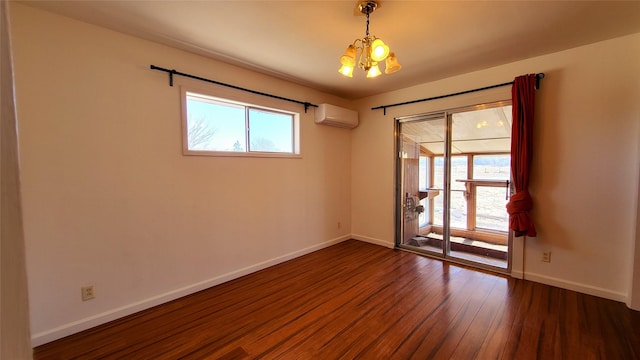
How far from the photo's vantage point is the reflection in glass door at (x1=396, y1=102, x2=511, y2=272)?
324 centimetres

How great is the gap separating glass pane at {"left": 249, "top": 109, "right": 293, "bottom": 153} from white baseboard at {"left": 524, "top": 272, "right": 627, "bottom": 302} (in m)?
3.32

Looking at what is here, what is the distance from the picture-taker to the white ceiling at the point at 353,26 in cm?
195

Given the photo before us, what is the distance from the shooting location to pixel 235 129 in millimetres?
3064

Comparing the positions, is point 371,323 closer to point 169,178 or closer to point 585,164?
point 169,178

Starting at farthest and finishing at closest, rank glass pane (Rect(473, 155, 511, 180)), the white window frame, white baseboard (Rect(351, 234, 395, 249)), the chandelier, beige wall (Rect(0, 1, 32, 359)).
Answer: white baseboard (Rect(351, 234, 395, 249)), glass pane (Rect(473, 155, 511, 180)), the white window frame, the chandelier, beige wall (Rect(0, 1, 32, 359))

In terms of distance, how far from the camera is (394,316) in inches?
89.7

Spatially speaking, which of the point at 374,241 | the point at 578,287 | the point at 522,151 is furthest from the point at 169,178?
the point at 578,287

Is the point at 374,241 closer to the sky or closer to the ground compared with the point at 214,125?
closer to the ground

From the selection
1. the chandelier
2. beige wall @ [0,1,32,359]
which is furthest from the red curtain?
beige wall @ [0,1,32,359]

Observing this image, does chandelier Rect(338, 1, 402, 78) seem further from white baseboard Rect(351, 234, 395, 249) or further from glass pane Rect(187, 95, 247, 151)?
white baseboard Rect(351, 234, 395, 249)

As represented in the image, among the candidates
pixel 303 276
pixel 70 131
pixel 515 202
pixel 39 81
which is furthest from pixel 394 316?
pixel 39 81

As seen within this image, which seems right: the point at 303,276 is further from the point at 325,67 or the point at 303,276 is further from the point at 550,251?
the point at 550,251

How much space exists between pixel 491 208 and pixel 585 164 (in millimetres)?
1030

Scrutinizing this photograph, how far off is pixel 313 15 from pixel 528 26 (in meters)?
1.88
